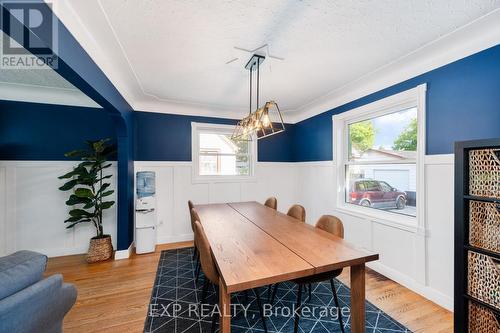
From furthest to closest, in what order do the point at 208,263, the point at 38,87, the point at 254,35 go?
the point at 38,87, the point at 254,35, the point at 208,263

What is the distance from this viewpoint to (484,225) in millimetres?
1427

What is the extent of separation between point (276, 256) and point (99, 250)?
9.48 ft

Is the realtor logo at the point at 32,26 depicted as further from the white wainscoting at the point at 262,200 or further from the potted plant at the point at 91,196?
the white wainscoting at the point at 262,200

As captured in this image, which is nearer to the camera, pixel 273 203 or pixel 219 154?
pixel 273 203

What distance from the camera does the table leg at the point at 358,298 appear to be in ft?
4.87

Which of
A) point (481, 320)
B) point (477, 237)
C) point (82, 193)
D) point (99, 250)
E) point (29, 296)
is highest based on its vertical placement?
point (82, 193)

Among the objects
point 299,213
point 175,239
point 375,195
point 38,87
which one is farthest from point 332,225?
point 38,87

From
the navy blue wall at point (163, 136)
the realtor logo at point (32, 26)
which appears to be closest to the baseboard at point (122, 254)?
the navy blue wall at point (163, 136)

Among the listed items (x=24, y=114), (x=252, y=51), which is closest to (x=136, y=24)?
(x=252, y=51)

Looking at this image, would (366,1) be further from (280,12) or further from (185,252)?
(185,252)

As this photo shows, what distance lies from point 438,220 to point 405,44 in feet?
5.72

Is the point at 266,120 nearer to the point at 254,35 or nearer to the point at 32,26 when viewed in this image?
the point at 254,35

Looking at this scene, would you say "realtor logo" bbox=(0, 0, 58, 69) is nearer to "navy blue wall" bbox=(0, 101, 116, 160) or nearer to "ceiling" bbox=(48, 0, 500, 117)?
"ceiling" bbox=(48, 0, 500, 117)

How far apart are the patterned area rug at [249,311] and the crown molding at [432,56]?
2.48 m
